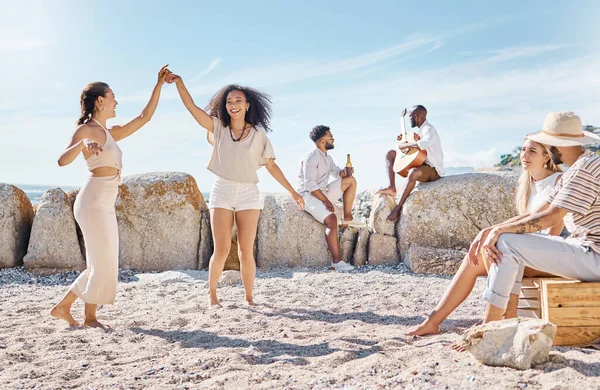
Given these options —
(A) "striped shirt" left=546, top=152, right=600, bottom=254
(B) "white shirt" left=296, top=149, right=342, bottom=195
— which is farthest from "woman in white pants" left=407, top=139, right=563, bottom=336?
(B) "white shirt" left=296, top=149, right=342, bottom=195

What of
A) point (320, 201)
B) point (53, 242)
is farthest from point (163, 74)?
point (53, 242)

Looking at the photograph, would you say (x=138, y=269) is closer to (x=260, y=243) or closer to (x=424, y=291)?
(x=260, y=243)

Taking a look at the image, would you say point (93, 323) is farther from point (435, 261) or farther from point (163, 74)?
point (435, 261)

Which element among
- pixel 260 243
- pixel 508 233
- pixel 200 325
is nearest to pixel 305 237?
pixel 260 243

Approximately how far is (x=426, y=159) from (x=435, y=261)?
1.68m

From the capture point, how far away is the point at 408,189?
859cm

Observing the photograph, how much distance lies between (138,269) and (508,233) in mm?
6216

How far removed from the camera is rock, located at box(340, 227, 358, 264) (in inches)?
339

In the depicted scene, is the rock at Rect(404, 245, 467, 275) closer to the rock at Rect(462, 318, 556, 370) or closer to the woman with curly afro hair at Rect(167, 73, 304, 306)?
the woman with curly afro hair at Rect(167, 73, 304, 306)

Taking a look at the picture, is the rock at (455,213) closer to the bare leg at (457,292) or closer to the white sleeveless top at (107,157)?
the bare leg at (457,292)

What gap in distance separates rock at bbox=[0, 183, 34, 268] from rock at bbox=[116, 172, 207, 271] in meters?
1.63

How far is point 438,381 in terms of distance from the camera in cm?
310

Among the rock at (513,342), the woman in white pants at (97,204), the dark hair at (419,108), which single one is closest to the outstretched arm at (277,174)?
the woman in white pants at (97,204)

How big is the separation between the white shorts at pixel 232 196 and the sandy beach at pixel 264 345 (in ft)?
3.32
